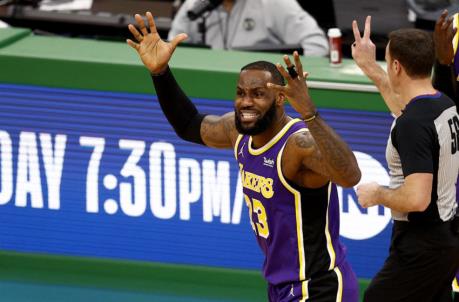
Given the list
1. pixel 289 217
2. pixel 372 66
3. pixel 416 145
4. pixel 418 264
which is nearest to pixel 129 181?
pixel 372 66

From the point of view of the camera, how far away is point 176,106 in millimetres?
5246

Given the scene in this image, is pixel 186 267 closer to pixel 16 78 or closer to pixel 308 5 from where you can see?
pixel 16 78

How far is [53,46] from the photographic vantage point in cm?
687

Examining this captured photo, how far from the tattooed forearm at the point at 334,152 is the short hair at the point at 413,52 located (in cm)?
79

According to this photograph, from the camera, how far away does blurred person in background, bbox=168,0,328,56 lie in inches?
313

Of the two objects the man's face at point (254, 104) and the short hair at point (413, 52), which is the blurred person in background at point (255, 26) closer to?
the short hair at point (413, 52)

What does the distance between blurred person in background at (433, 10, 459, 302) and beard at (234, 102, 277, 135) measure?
3.30ft

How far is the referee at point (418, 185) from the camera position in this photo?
4824 millimetres

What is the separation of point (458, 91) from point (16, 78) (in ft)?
8.98

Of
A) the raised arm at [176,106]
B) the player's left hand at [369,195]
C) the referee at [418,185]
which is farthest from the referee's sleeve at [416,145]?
the raised arm at [176,106]

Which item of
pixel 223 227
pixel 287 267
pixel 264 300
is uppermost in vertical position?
pixel 287 267

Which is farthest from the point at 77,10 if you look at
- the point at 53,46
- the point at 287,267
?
the point at 287,267

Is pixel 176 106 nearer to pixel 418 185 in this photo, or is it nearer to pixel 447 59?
pixel 418 185

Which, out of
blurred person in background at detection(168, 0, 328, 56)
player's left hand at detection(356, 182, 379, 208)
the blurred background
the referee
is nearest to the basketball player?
player's left hand at detection(356, 182, 379, 208)
